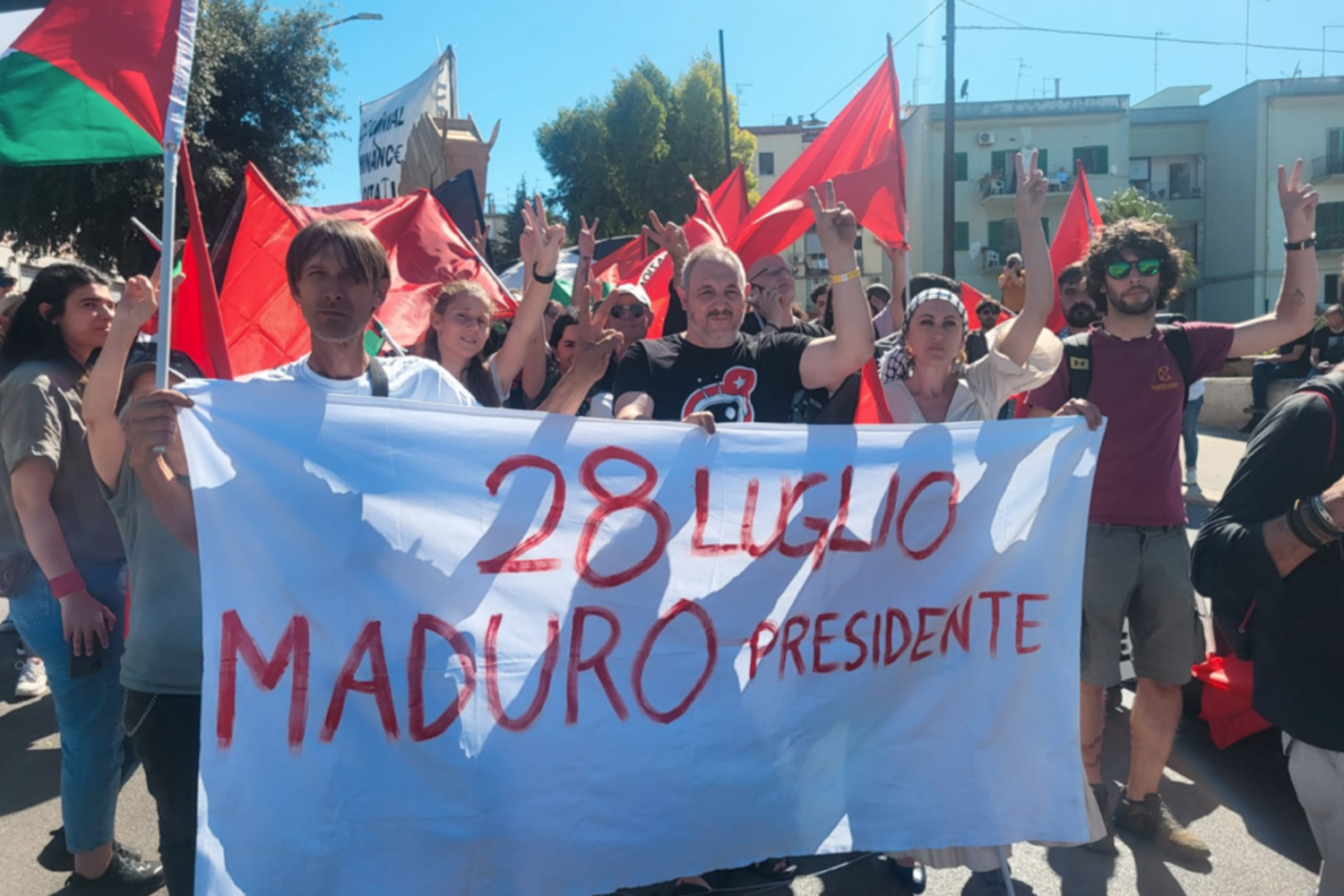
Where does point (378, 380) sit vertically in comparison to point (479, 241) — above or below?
below

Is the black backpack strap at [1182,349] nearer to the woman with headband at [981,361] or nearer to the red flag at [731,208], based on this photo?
the woman with headband at [981,361]

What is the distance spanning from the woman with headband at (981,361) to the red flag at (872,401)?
0.15ft

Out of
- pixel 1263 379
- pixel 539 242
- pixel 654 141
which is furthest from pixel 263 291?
pixel 654 141

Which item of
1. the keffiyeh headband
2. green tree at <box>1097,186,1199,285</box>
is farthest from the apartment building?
the keffiyeh headband

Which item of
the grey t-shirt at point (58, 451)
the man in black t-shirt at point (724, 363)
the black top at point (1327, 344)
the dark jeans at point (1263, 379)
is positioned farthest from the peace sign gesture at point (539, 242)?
the dark jeans at point (1263, 379)

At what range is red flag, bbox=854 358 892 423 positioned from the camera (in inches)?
121

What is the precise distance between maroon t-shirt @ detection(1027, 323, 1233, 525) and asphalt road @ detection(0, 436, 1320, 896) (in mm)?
1088

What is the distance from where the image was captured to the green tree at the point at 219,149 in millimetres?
12727

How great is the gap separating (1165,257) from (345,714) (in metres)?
3.09

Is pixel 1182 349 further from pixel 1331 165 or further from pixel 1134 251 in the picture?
pixel 1331 165

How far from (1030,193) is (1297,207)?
3.06ft

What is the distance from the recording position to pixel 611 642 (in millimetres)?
2283

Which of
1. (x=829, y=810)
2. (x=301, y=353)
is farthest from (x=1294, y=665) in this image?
(x=301, y=353)

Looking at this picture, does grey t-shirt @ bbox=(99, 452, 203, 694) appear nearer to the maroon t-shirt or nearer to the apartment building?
the maroon t-shirt
